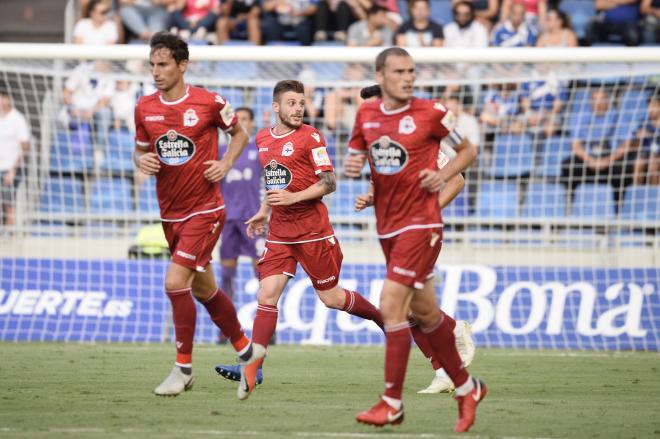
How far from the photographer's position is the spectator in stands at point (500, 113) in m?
15.7

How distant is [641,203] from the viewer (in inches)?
604

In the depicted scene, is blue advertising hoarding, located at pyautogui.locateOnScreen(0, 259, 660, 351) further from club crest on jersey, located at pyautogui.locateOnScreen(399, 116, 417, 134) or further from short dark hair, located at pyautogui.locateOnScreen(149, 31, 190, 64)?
club crest on jersey, located at pyautogui.locateOnScreen(399, 116, 417, 134)

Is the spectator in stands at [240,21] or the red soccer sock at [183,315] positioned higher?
the spectator in stands at [240,21]

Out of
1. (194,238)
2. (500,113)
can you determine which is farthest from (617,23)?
(194,238)

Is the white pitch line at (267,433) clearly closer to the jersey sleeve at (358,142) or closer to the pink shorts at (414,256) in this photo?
the pink shorts at (414,256)

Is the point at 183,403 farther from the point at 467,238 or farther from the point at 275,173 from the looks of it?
the point at 467,238

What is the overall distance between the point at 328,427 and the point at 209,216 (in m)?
2.36

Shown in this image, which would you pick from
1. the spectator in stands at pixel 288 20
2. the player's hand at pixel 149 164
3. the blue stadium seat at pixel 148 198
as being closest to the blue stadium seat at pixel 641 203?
the spectator in stands at pixel 288 20

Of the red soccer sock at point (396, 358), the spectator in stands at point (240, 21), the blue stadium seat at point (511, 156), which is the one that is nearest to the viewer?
the red soccer sock at point (396, 358)

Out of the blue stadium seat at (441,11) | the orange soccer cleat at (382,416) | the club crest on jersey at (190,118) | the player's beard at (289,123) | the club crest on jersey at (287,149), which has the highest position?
the blue stadium seat at (441,11)

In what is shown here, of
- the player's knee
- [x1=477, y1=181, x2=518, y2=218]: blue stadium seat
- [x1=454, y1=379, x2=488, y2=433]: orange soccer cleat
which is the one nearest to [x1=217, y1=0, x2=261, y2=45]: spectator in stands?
[x1=477, y1=181, x2=518, y2=218]: blue stadium seat

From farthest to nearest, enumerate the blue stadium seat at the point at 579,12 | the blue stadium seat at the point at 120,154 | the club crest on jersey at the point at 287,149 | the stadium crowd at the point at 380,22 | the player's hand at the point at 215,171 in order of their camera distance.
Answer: the blue stadium seat at the point at 579,12
the stadium crowd at the point at 380,22
the blue stadium seat at the point at 120,154
the club crest on jersey at the point at 287,149
the player's hand at the point at 215,171

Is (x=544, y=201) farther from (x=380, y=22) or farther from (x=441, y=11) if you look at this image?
(x=441, y=11)

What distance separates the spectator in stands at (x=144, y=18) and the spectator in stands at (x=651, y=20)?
27.3ft
